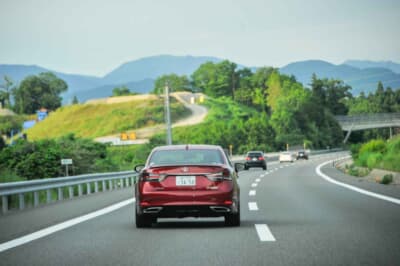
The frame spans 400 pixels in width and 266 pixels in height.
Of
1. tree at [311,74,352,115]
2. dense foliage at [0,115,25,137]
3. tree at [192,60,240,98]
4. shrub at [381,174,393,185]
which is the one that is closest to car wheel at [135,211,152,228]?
shrub at [381,174,393,185]

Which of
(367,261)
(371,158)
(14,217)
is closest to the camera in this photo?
(367,261)

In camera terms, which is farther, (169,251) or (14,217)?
(14,217)

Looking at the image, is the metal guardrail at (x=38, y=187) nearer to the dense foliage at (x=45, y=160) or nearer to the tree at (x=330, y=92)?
the dense foliage at (x=45, y=160)

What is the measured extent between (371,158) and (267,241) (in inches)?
1066

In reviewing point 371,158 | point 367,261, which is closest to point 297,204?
point 367,261

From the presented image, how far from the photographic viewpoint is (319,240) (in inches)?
391

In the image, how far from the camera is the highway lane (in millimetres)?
8289

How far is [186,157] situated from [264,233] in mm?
2372

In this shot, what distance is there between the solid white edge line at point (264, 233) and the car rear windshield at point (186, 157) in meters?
1.30

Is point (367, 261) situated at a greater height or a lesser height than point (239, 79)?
lesser

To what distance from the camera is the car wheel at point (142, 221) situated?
1210 centimetres

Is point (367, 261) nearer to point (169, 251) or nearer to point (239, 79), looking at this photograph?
point (169, 251)

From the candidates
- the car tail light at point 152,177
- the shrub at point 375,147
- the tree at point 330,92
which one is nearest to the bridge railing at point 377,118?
the tree at point 330,92

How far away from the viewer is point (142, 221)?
1223cm
